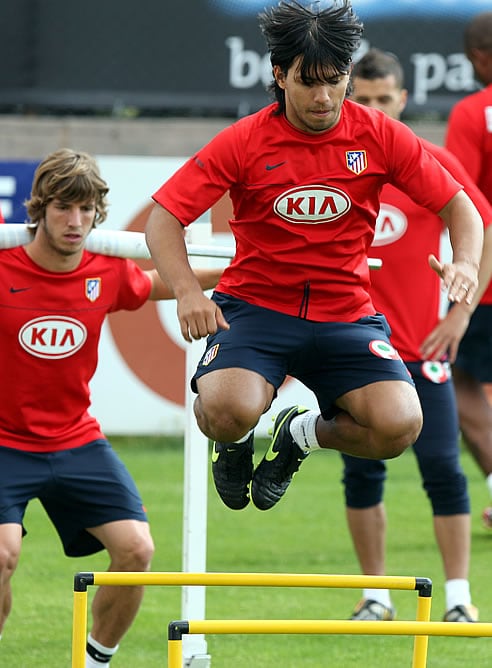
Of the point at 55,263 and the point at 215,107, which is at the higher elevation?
the point at 215,107

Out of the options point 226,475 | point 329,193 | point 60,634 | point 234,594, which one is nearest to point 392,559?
point 234,594

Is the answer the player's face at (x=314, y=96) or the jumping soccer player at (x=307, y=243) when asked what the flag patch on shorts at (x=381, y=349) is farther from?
the player's face at (x=314, y=96)

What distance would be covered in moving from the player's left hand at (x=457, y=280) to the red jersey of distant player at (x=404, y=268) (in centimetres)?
204

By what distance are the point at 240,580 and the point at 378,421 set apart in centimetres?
68

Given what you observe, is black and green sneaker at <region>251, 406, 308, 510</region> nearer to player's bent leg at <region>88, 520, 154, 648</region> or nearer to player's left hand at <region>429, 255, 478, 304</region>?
player's bent leg at <region>88, 520, 154, 648</region>

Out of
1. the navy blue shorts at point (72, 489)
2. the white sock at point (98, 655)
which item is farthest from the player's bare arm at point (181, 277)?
the white sock at point (98, 655)

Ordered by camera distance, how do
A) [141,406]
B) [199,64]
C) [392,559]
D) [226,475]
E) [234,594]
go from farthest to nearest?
[199,64]
[141,406]
[392,559]
[234,594]
[226,475]

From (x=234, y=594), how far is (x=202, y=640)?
173 cm

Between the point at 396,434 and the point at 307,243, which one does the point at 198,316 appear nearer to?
the point at 307,243

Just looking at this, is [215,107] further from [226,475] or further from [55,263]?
[226,475]

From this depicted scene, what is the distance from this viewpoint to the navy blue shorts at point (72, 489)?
5.26 m

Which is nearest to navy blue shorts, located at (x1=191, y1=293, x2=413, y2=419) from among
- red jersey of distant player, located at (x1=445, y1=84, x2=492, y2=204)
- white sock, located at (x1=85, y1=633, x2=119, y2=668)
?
white sock, located at (x1=85, y1=633, x2=119, y2=668)

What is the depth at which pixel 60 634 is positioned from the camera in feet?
20.2

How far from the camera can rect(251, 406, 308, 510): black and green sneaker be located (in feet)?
16.3
